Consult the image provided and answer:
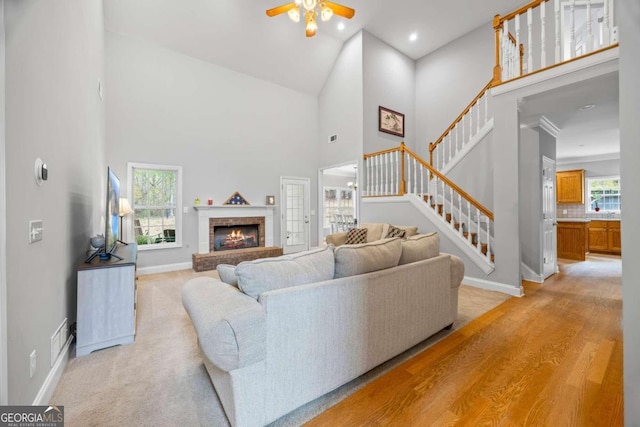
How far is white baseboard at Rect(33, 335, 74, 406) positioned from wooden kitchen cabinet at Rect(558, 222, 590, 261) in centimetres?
849

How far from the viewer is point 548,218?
15.3ft

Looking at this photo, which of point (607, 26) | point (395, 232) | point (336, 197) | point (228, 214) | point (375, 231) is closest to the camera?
point (607, 26)

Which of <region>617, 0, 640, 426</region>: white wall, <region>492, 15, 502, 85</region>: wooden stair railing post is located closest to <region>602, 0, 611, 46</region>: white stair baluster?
<region>492, 15, 502, 85</region>: wooden stair railing post

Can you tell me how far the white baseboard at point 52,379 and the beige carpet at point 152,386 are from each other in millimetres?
38

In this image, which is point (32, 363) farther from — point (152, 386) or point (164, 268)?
point (164, 268)

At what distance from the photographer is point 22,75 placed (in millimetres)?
1419

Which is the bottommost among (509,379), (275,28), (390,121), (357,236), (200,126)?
(509,379)

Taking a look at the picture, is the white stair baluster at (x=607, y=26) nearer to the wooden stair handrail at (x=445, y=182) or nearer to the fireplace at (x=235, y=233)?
the wooden stair handrail at (x=445, y=182)

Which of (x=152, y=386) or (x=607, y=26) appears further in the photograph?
(x=607, y=26)

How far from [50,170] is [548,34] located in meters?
7.48

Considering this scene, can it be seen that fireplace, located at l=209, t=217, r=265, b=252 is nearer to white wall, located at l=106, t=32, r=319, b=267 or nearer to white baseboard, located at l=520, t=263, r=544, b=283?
white wall, located at l=106, t=32, r=319, b=267

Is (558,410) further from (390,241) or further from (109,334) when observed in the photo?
(109,334)

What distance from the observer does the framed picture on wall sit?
6.20 metres

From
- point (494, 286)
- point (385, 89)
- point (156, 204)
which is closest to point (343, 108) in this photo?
point (385, 89)
